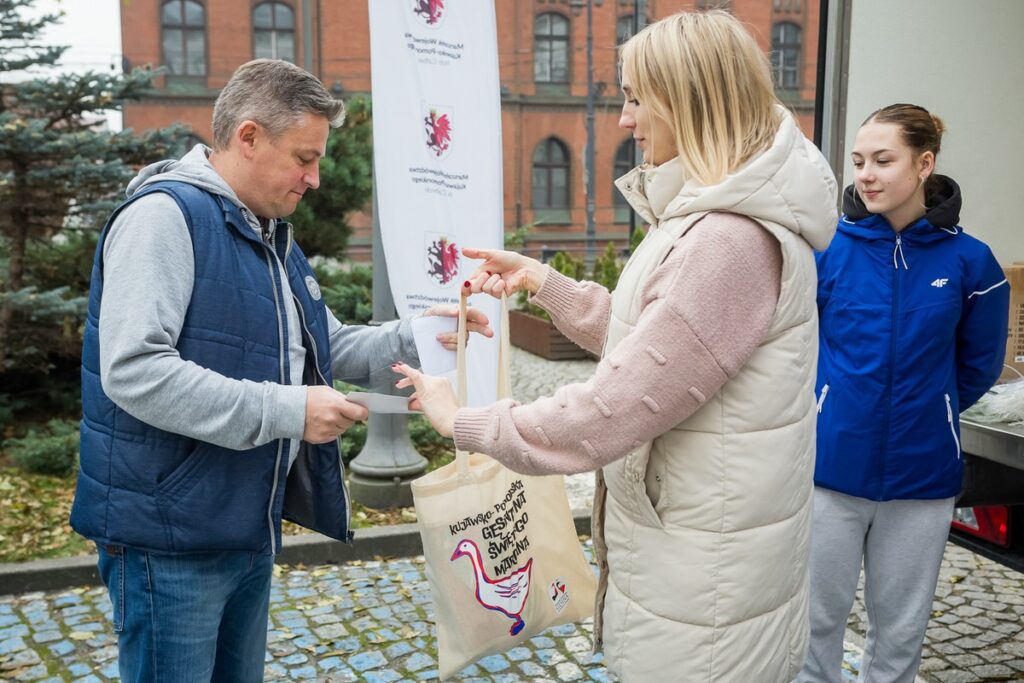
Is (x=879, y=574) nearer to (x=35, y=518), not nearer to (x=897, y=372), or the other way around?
(x=897, y=372)

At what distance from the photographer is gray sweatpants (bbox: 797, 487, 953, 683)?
9.18 feet

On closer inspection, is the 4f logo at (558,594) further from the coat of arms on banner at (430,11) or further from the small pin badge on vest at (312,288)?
the coat of arms on banner at (430,11)

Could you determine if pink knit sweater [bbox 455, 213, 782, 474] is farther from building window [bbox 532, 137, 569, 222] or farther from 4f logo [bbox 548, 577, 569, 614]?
building window [bbox 532, 137, 569, 222]

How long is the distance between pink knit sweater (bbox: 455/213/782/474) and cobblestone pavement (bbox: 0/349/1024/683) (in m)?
2.18

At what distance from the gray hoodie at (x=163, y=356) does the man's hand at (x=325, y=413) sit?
0.7 inches

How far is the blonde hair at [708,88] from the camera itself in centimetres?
176

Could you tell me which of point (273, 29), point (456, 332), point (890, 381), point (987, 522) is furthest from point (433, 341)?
point (273, 29)

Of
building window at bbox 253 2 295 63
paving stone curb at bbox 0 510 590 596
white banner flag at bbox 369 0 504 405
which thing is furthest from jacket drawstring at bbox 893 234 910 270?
building window at bbox 253 2 295 63

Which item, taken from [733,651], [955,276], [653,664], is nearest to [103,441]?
[653,664]

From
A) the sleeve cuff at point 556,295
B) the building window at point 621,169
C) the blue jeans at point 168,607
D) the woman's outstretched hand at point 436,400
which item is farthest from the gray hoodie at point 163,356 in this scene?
the building window at point 621,169

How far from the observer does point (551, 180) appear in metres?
43.9

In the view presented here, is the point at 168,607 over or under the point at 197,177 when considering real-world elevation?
under

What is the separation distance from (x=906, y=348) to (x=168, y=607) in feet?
6.67

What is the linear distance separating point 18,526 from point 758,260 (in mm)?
4786
